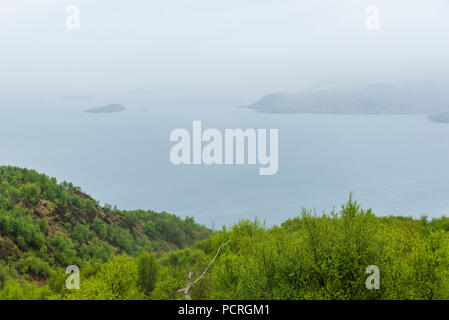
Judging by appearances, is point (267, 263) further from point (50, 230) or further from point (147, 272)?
point (50, 230)

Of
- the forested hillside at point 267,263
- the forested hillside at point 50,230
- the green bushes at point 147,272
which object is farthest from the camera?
the forested hillside at point 50,230

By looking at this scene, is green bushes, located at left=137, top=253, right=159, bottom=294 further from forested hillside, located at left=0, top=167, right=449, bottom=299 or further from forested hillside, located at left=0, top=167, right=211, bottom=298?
forested hillside, located at left=0, top=167, right=211, bottom=298

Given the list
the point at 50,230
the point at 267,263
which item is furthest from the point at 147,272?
the point at 50,230

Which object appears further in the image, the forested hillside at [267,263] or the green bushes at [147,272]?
the green bushes at [147,272]

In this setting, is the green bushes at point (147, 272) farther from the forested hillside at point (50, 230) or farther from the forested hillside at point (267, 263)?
the forested hillside at point (50, 230)

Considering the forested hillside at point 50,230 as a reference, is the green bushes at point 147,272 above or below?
below

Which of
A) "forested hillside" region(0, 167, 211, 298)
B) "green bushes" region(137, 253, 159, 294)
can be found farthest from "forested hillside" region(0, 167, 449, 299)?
"forested hillside" region(0, 167, 211, 298)

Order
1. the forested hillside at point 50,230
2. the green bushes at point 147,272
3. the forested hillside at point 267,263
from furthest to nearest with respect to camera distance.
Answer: the forested hillside at point 50,230 < the green bushes at point 147,272 < the forested hillside at point 267,263

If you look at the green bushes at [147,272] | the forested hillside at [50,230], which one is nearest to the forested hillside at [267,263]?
the green bushes at [147,272]

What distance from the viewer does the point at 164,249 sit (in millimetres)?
119188

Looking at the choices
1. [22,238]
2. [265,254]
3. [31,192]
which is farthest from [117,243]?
[265,254]

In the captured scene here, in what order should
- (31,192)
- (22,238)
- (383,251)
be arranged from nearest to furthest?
(383,251)
(22,238)
(31,192)
